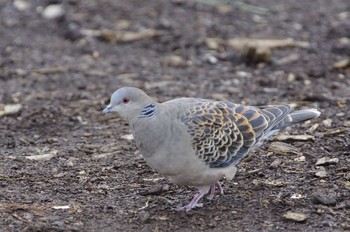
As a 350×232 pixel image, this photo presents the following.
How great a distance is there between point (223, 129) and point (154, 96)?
274 cm

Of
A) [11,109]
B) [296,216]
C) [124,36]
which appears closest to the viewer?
[296,216]

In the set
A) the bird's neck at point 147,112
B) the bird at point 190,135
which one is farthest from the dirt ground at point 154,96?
the bird's neck at point 147,112

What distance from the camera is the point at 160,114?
16.2 ft

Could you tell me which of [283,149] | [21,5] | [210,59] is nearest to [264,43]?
[210,59]

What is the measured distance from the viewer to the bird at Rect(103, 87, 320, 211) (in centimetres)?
483

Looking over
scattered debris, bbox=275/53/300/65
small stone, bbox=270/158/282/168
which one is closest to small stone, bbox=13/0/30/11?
scattered debris, bbox=275/53/300/65

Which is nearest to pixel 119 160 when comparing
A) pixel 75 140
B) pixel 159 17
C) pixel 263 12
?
pixel 75 140

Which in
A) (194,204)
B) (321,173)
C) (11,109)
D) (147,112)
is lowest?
(11,109)

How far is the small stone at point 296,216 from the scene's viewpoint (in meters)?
4.70

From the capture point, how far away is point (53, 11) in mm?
10719

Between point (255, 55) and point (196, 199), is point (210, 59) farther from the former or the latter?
point (196, 199)

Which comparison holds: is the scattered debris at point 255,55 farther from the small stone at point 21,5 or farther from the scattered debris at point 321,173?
the small stone at point 21,5

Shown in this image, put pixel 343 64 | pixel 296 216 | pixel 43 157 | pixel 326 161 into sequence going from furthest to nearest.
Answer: pixel 343 64 < pixel 43 157 < pixel 326 161 < pixel 296 216

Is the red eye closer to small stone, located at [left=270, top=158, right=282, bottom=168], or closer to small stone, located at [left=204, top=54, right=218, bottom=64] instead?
small stone, located at [left=270, top=158, right=282, bottom=168]
